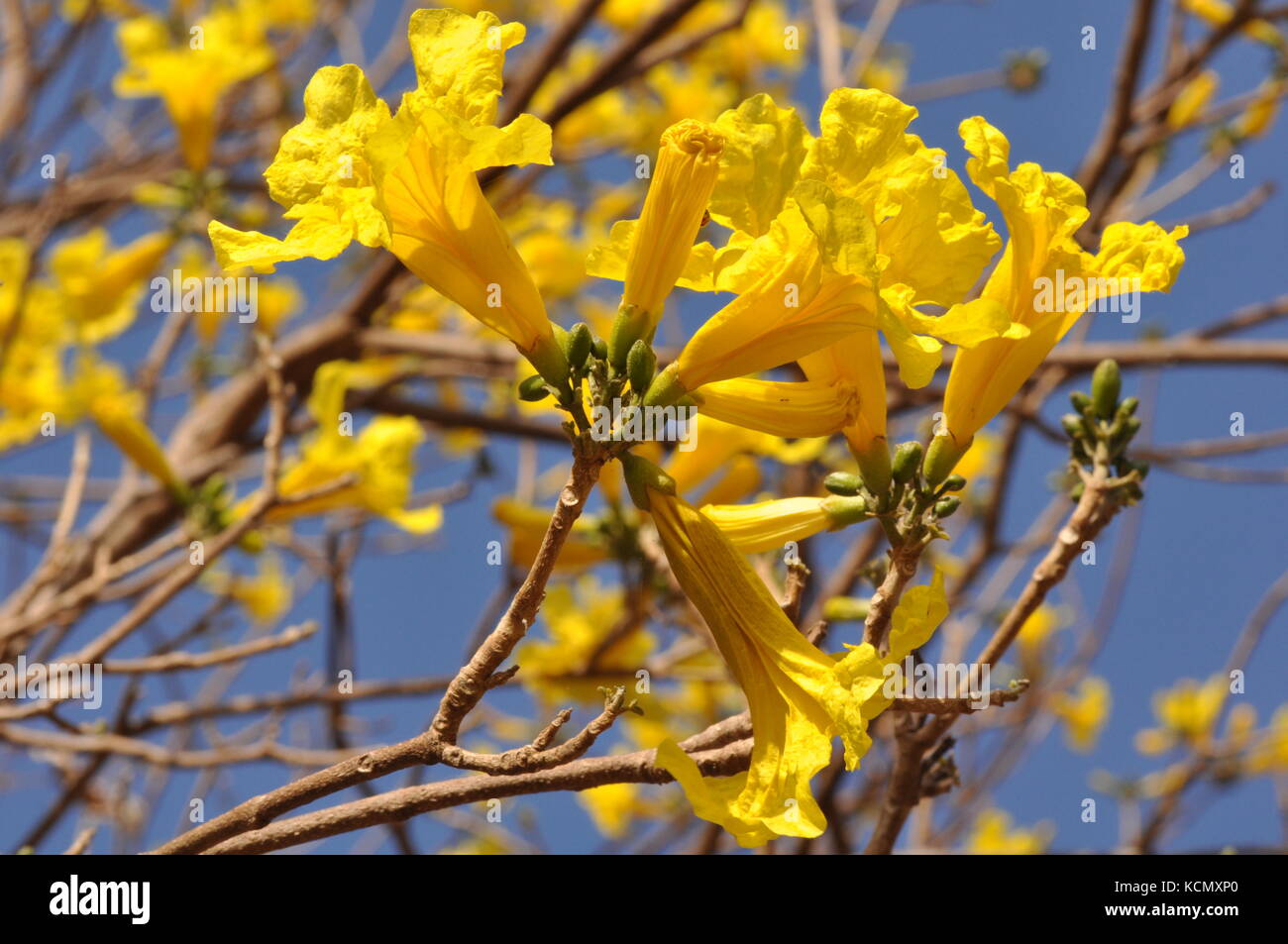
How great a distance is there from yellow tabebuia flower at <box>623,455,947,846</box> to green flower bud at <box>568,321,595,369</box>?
6.3 inches

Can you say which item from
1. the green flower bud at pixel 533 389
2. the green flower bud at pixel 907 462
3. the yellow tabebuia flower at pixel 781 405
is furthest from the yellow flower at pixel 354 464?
the green flower bud at pixel 907 462

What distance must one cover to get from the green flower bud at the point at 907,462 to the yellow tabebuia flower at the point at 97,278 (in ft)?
13.9

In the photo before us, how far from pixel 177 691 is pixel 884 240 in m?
4.22

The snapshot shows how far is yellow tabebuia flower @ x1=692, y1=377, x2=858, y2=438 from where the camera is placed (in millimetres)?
1764

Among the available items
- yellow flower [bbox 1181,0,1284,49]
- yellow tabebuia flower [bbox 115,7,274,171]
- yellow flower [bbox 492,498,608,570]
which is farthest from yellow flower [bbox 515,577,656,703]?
yellow flower [bbox 1181,0,1284,49]

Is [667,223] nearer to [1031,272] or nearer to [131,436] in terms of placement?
[1031,272]

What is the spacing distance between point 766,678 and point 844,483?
40cm

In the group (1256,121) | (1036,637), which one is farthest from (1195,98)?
(1036,637)

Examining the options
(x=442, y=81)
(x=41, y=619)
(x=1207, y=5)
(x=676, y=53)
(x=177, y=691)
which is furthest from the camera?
(x=1207, y=5)

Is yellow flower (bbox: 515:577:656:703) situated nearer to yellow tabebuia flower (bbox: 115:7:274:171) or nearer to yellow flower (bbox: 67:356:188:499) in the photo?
yellow flower (bbox: 67:356:188:499)

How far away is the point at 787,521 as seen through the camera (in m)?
1.85

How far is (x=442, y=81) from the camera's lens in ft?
5.49
